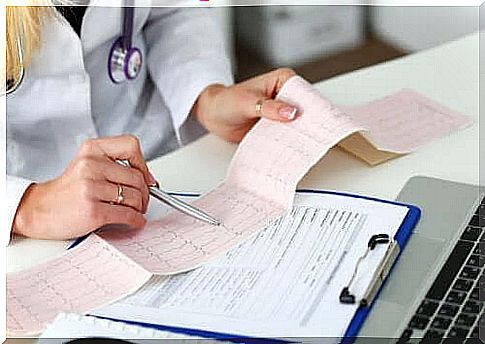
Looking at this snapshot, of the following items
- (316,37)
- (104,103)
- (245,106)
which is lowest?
(316,37)

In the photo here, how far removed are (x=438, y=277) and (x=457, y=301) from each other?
1.5 inches

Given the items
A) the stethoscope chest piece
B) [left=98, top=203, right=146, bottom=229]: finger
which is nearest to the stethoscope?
the stethoscope chest piece

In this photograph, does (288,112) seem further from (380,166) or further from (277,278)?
(277,278)

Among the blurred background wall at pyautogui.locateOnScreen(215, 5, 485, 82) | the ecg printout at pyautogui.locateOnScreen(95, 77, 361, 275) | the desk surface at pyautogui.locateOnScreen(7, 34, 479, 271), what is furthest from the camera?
the blurred background wall at pyautogui.locateOnScreen(215, 5, 485, 82)

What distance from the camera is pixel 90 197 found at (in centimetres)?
96

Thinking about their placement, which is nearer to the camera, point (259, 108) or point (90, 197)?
point (90, 197)

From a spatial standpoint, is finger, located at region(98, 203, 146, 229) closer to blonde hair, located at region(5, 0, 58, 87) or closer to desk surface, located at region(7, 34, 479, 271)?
desk surface, located at region(7, 34, 479, 271)

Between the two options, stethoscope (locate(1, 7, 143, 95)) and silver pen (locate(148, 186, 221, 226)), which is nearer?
silver pen (locate(148, 186, 221, 226))

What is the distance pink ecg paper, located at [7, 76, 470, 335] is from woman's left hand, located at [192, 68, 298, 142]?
15 millimetres

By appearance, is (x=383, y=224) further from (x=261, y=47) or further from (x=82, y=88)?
(x=261, y=47)

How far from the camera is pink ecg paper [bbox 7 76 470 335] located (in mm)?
877

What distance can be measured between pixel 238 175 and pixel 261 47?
1.66 metres

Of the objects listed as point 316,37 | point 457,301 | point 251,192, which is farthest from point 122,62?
point 316,37

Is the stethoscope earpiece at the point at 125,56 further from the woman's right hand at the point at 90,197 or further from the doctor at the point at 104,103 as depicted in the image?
the woman's right hand at the point at 90,197
